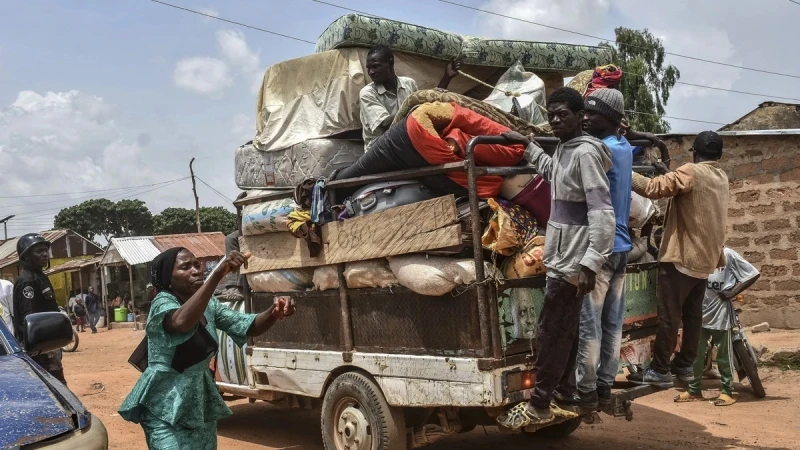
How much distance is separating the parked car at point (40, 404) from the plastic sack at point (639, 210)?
3.55 meters

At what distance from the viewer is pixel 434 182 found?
471 centimetres

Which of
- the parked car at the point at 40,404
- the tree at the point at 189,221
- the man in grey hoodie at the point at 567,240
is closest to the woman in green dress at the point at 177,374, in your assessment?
the parked car at the point at 40,404

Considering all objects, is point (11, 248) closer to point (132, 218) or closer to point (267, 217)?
point (132, 218)

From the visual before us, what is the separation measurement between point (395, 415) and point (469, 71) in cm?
312

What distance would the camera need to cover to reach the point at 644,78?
91.5 ft

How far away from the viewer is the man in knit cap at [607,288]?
13.7 ft

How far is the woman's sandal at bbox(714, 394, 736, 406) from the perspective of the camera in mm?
7195

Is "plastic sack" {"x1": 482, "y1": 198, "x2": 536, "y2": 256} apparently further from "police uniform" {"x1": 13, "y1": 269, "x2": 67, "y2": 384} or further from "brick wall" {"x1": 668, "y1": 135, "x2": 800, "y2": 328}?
"brick wall" {"x1": 668, "y1": 135, "x2": 800, "y2": 328}

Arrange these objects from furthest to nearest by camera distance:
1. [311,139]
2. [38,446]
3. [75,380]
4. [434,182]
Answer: [75,380]
[311,139]
[434,182]
[38,446]

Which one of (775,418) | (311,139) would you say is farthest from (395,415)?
(775,418)

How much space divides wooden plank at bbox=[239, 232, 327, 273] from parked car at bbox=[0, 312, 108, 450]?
2.06m

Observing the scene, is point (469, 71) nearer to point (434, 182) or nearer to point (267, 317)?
point (434, 182)

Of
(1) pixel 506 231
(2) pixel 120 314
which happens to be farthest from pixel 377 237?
(2) pixel 120 314

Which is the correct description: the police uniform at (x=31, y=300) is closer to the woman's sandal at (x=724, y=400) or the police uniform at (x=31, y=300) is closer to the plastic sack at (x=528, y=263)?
the plastic sack at (x=528, y=263)
